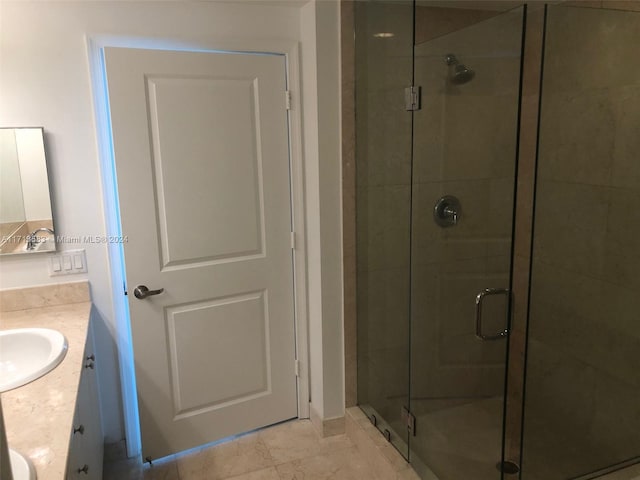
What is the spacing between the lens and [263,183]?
2.41m

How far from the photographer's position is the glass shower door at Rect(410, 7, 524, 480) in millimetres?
1791

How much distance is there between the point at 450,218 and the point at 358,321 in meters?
0.75

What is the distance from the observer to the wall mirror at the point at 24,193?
1.99 metres

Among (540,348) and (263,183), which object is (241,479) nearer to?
Answer: (263,183)

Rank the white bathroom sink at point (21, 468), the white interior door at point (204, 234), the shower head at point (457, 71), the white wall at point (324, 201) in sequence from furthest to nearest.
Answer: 1. the white wall at point (324, 201)
2. the white interior door at point (204, 234)
3. the shower head at point (457, 71)
4. the white bathroom sink at point (21, 468)

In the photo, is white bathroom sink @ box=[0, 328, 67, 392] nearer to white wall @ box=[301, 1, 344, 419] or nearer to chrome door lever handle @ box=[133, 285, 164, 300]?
chrome door lever handle @ box=[133, 285, 164, 300]

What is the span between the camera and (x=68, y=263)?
2.16 metres

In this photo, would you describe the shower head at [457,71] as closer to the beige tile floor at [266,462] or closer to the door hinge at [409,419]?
the door hinge at [409,419]

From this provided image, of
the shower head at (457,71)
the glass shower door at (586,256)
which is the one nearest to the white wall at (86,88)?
the shower head at (457,71)

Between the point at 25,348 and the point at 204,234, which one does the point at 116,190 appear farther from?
the point at 25,348

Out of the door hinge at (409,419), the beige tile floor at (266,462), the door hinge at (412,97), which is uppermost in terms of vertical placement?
the door hinge at (412,97)

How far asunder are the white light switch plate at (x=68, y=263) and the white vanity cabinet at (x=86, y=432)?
45 cm

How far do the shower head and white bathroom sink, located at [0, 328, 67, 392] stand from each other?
1763 millimetres

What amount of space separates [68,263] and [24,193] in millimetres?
343
